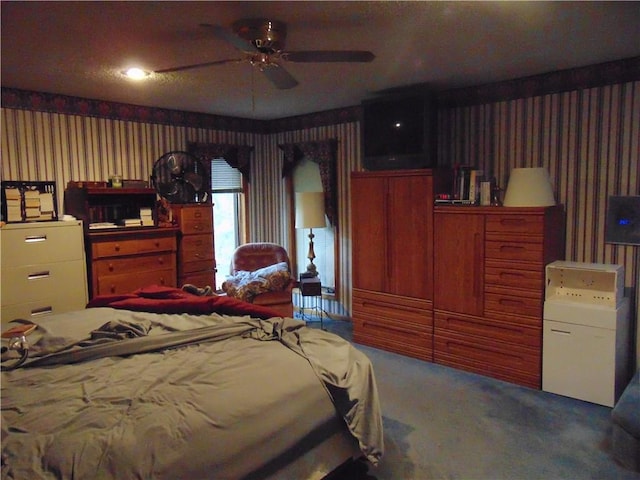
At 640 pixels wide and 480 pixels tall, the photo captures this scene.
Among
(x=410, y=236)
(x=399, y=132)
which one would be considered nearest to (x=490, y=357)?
(x=410, y=236)

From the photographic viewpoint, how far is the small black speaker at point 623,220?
342 cm

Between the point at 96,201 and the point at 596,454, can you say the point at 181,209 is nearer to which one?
the point at 96,201

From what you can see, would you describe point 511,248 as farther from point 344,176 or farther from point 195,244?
point 195,244

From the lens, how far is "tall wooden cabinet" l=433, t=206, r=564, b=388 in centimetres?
350

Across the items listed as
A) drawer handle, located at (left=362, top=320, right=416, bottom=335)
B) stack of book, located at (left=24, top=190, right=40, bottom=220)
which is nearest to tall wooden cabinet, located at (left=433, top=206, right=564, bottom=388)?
drawer handle, located at (left=362, top=320, right=416, bottom=335)

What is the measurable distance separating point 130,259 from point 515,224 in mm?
3318

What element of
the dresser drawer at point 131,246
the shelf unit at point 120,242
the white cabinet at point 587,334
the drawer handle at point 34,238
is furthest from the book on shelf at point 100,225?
the white cabinet at point 587,334

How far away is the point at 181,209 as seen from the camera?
4.81 m

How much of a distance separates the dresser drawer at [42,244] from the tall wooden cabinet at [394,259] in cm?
244

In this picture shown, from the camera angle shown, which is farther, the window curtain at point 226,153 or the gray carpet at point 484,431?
the window curtain at point 226,153

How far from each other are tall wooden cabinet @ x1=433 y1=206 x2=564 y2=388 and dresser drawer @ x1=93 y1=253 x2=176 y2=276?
8.38 feet

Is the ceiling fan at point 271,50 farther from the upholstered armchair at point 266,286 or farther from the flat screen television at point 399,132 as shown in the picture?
the upholstered armchair at point 266,286

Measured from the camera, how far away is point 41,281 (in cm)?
383

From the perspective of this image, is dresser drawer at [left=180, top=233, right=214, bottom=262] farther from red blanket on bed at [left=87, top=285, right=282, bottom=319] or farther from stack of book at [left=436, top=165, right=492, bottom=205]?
stack of book at [left=436, top=165, right=492, bottom=205]
